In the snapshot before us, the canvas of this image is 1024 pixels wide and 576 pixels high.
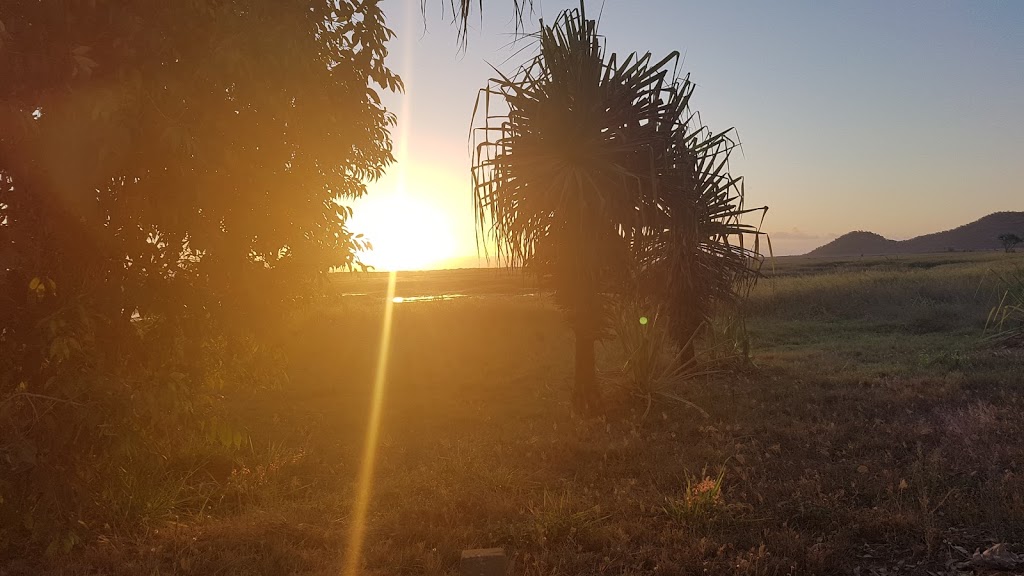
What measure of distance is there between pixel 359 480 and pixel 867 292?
95.4 ft

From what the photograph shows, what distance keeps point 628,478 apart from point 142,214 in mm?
5702

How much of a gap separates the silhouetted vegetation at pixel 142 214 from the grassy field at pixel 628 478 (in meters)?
0.89

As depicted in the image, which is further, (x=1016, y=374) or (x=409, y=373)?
(x=409, y=373)

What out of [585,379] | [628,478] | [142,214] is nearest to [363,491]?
[628,478]

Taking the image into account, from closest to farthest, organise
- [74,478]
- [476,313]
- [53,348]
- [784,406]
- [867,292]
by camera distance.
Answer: [53,348] < [74,478] < [784,406] < [476,313] < [867,292]

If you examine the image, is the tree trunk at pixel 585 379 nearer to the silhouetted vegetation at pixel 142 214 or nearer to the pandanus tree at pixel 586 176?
the pandanus tree at pixel 586 176

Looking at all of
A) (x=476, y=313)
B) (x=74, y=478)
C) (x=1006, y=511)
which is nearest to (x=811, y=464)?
(x=1006, y=511)

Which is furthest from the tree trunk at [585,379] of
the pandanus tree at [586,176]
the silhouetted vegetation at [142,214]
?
the silhouetted vegetation at [142,214]

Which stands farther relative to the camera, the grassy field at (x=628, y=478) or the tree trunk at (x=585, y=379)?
the tree trunk at (x=585, y=379)

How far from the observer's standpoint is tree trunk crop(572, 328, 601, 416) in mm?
10812

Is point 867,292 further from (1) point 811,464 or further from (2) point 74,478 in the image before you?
(2) point 74,478

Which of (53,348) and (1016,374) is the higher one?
(53,348)

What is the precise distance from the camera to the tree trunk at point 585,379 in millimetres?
10812

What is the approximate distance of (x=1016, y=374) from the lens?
458 inches
